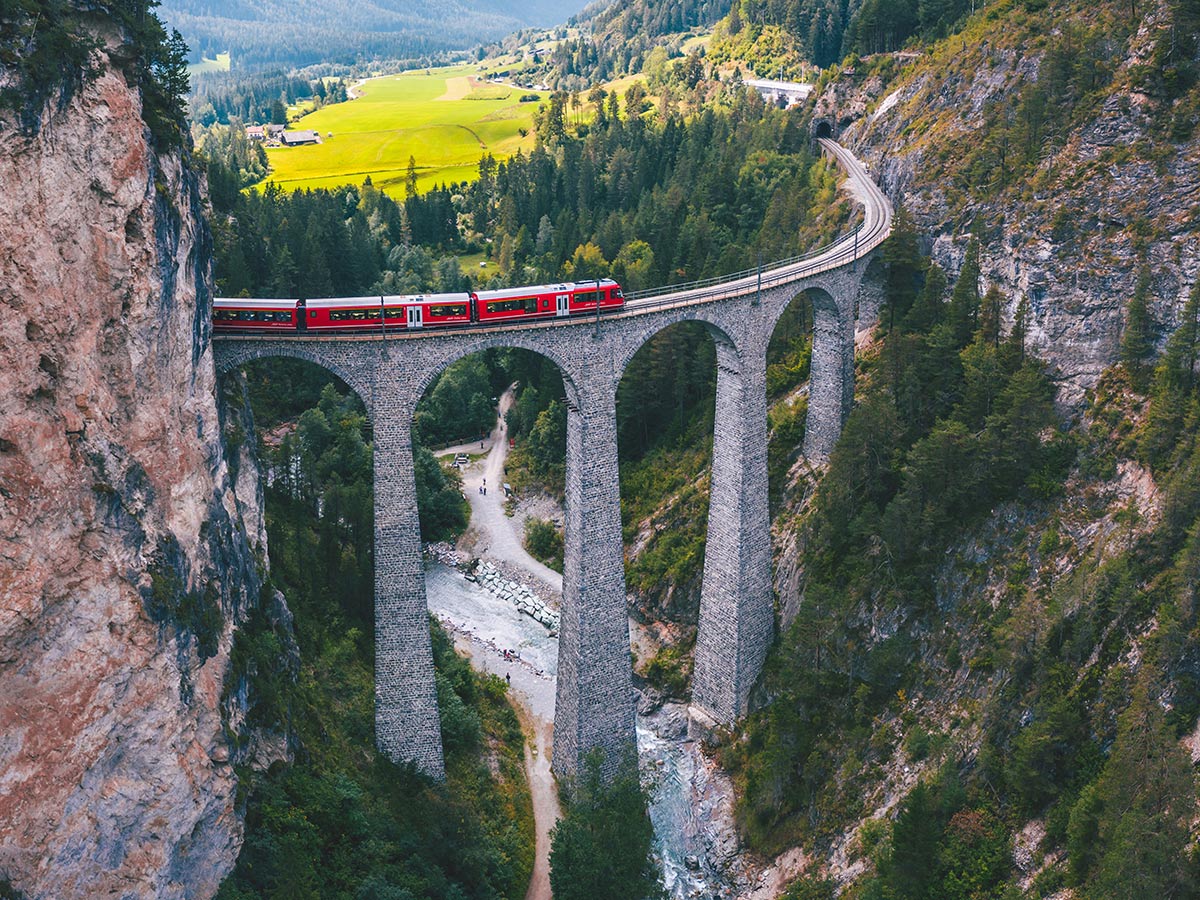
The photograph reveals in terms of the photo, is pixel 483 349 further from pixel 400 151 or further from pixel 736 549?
pixel 400 151

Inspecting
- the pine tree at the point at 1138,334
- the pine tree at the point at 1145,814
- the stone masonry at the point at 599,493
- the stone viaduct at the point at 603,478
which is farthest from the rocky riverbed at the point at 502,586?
the pine tree at the point at 1145,814

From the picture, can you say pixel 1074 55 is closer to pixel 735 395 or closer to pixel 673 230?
pixel 735 395

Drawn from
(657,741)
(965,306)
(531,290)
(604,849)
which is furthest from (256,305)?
(965,306)

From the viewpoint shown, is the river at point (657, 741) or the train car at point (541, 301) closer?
the train car at point (541, 301)

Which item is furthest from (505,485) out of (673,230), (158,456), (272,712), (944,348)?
(158,456)

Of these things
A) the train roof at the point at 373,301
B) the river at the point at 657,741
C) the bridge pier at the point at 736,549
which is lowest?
the river at the point at 657,741

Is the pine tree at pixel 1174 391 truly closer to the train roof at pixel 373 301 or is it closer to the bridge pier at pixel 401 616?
the train roof at pixel 373 301
